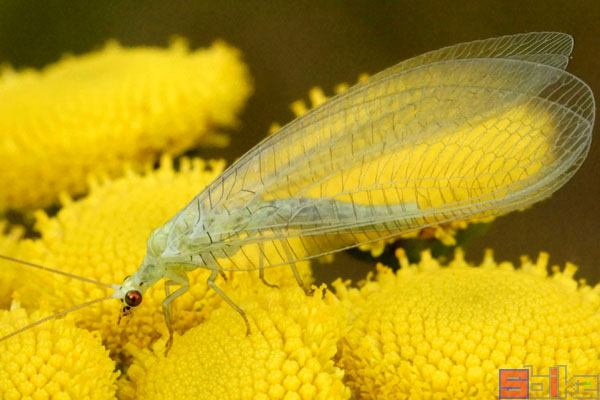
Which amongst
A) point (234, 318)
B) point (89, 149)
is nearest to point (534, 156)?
point (234, 318)

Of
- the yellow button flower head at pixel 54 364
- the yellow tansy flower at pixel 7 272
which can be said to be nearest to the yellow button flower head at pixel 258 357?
the yellow button flower head at pixel 54 364

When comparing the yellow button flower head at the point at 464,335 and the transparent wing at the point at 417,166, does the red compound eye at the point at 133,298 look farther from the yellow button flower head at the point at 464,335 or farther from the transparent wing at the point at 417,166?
the yellow button flower head at the point at 464,335

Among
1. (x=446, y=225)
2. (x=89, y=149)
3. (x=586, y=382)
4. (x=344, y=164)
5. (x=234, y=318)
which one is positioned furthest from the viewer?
(x=89, y=149)

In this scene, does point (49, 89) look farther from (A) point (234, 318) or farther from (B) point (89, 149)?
(A) point (234, 318)

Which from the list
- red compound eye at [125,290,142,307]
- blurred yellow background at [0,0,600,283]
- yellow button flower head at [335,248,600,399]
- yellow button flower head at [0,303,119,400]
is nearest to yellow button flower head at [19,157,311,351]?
red compound eye at [125,290,142,307]

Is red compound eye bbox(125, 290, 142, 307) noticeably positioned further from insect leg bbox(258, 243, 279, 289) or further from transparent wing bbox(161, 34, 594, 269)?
insect leg bbox(258, 243, 279, 289)

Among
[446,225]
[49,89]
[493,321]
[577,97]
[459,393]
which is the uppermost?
[49,89]

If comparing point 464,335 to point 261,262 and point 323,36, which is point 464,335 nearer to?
point 261,262

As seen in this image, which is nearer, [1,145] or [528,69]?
[528,69]
